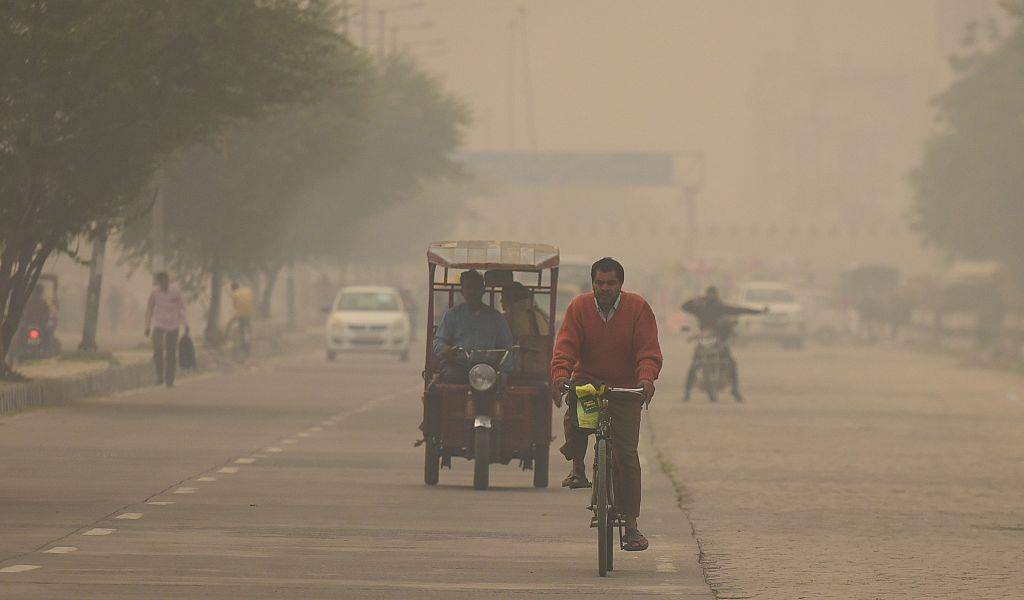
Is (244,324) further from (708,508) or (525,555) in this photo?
(525,555)

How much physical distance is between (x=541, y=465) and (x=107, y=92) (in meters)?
12.9

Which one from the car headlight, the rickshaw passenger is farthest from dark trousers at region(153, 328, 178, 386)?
the car headlight

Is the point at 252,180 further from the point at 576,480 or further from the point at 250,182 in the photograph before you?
the point at 576,480

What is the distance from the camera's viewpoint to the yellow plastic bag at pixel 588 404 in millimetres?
14328

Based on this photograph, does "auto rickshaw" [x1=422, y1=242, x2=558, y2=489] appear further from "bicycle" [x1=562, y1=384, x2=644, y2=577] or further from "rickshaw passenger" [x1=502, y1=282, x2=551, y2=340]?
"bicycle" [x1=562, y1=384, x2=644, y2=577]

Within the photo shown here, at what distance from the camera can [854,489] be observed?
72.1 feet

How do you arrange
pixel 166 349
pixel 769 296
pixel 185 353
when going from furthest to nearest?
pixel 769 296 → pixel 185 353 → pixel 166 349

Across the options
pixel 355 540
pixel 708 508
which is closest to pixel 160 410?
pixel 708 508

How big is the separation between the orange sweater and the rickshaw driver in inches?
222

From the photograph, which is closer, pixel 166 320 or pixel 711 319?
pixel 711 319

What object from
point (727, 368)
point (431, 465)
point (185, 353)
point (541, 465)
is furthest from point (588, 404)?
point (185, 353)

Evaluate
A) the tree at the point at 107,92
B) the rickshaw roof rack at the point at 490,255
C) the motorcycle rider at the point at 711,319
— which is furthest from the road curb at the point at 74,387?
the rickshaw roof rack at the point at 490,255

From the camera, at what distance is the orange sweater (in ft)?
47.7

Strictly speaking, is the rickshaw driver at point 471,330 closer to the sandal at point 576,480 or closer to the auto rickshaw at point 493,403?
the auto rickshaw at point 493,403
